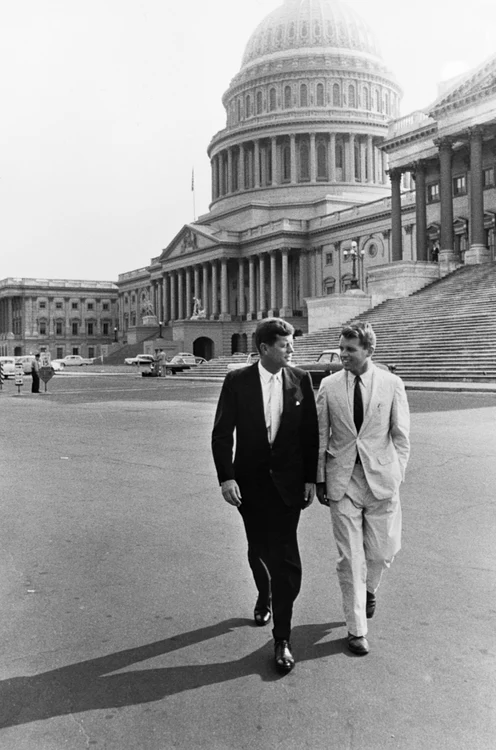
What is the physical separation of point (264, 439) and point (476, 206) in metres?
44.2

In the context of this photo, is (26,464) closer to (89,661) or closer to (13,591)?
(13,591)

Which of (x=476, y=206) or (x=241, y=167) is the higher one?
(x=241, y=167)

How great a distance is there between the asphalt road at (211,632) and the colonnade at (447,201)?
3919 centimetres

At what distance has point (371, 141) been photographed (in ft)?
295

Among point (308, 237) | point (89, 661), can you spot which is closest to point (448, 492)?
point (89, 661)

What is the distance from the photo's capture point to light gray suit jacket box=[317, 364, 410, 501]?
4.81 meters

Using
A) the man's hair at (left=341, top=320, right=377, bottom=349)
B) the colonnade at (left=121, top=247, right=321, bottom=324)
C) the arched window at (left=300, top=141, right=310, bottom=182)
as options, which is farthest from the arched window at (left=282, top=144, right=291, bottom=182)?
the man's hair at (left=341, top=320, right=377, bottom=349)

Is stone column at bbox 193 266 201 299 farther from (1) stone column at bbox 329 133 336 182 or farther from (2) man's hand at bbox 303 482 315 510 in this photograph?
(2) man's hand at bbox 303 482 315 510

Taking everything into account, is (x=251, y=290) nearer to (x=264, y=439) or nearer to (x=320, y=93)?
(x=320, y=93)

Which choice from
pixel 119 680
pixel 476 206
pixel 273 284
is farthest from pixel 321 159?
pixel 119 680

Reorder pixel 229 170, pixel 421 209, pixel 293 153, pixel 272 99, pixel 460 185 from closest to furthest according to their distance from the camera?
pixel 460 185 → pixel 421 209 → pixel 293 153 → pixel 272 99 → pixel 229 170

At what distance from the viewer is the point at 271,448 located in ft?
15.4

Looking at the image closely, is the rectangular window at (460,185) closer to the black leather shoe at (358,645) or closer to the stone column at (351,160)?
the stone column at (351,160)

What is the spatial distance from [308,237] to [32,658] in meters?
76.0
